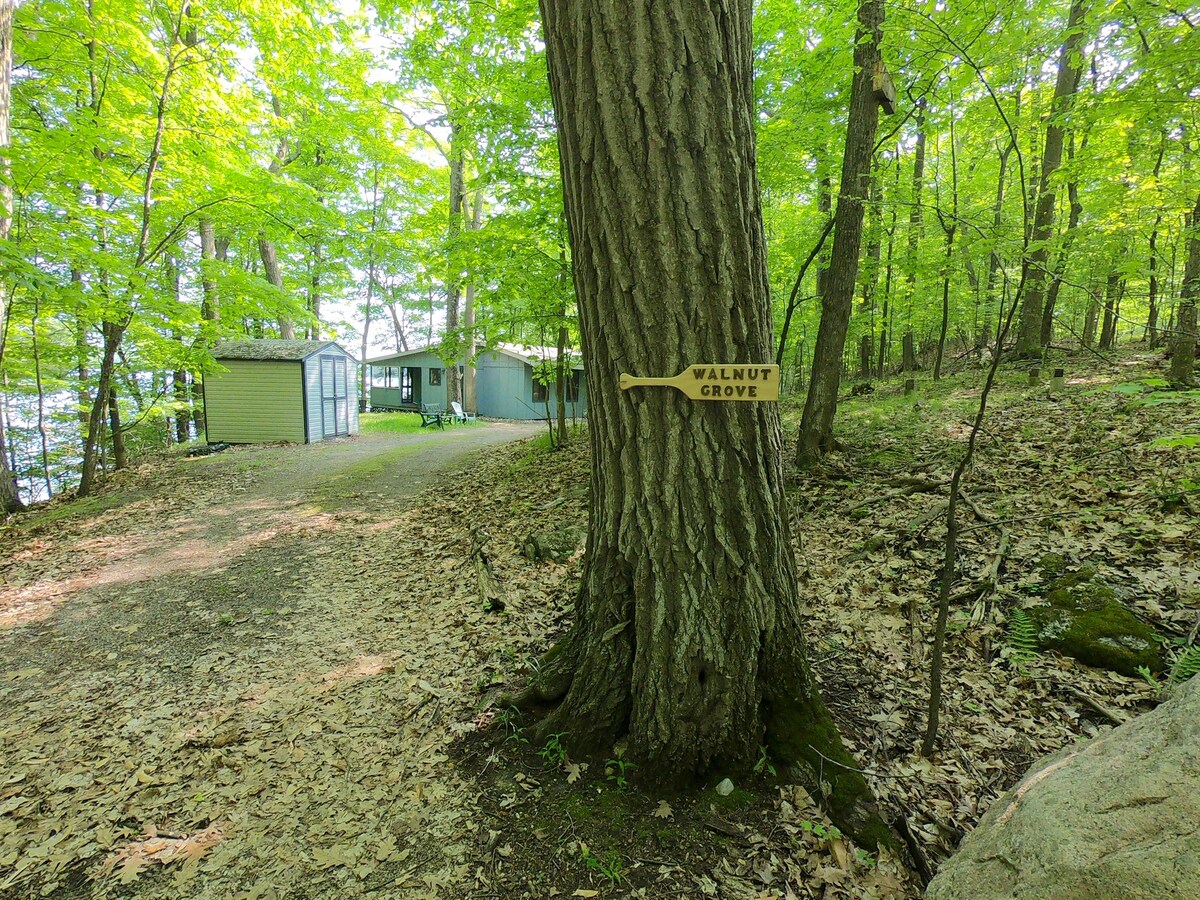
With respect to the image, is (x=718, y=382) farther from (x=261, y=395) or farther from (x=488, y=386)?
(x=488, y=386)

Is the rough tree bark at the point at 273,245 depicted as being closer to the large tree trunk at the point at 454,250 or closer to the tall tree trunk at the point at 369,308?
the tall tree trunk at the point at 369,308

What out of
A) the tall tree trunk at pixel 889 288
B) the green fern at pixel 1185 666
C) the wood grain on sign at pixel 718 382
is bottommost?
the green fern at pixel 1185 666

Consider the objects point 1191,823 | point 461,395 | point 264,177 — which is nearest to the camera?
point 1191,823

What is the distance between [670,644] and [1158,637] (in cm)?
241

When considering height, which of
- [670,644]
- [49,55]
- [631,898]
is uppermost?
[49,55]

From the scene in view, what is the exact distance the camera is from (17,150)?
713 centimetres

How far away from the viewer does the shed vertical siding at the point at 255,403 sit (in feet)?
48.3

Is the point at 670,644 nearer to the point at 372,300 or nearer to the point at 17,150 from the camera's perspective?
the point at 17,150

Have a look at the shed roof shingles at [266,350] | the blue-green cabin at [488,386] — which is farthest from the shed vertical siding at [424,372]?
the shed roof shingles at [266,350]

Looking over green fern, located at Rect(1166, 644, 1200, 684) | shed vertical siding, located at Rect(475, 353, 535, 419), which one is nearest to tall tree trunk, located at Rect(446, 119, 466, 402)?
shed vertical siding, located at Rect(475, 353, 535, 419)

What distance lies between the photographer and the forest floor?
1.90m

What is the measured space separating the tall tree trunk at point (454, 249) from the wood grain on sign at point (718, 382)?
7.40 meters

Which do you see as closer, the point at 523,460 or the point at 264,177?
the point at 523,460

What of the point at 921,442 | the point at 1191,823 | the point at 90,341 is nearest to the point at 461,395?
the point at 90,341
